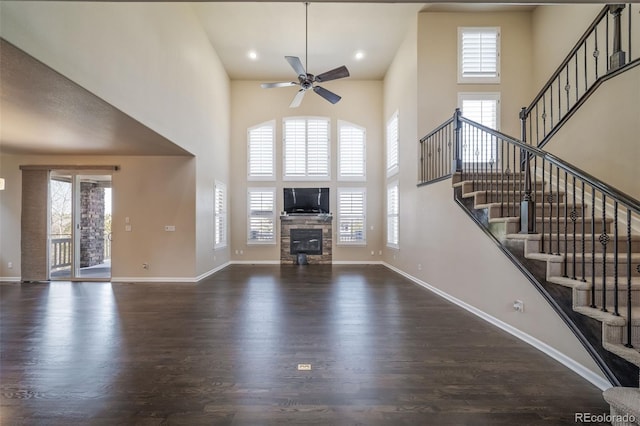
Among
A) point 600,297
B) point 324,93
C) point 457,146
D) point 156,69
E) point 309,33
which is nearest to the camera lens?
point 600,297

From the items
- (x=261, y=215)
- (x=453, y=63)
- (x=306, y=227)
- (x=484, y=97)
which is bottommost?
(x=306, y=227)

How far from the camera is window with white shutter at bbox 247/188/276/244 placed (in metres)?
8.65

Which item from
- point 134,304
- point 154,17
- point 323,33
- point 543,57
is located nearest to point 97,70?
point 154,17

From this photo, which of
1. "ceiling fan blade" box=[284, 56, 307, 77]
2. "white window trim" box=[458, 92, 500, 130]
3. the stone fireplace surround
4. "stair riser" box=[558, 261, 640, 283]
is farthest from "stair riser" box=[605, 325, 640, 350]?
the stone fireplace surround

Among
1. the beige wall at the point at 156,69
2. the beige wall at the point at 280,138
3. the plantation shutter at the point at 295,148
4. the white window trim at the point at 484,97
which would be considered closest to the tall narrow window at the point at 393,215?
the beige wall at the point at 280,138

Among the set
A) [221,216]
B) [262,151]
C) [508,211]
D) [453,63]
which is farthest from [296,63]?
[221,216]

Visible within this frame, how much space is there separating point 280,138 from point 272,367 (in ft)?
23.2

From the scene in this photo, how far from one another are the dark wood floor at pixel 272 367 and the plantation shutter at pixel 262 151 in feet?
16.0

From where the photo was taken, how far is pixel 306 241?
8.59 metres

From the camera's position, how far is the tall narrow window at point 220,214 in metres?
7.33

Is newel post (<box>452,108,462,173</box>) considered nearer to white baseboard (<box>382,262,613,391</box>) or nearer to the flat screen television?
white baseboard (<box>382,262,613,391</box>)

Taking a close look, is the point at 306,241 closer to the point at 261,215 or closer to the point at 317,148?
the point at 261,215

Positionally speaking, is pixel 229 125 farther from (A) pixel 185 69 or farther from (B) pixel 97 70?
(B) pixel 97 70

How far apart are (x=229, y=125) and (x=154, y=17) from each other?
13.8ft
